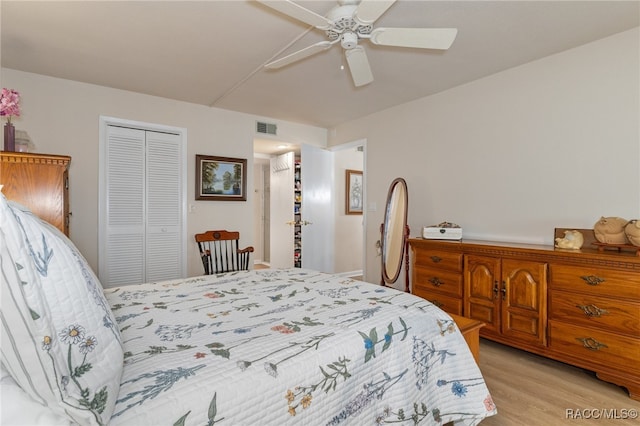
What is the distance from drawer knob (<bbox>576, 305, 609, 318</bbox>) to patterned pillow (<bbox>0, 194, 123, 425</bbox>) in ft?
8.59

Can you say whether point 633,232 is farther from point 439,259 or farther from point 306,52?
point 306,52

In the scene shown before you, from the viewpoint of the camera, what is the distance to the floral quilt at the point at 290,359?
846 mm

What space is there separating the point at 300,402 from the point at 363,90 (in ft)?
10.4

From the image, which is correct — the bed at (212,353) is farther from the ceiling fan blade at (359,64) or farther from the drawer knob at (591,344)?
the ceiling fan blade at (359,64)

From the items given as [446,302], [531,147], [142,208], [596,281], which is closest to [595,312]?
[596,281]

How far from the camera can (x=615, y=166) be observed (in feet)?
7.65

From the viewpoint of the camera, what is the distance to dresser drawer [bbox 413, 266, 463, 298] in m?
2.81

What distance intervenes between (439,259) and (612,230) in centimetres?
123

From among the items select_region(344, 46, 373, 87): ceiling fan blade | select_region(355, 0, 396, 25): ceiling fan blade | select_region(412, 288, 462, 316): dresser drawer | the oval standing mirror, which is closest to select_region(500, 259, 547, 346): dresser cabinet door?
select_region(412, 288, 462, 316): dresser drawer

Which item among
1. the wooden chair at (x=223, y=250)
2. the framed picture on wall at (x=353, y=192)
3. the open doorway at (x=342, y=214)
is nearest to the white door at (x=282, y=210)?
the open doorway at (x=342, y=214)

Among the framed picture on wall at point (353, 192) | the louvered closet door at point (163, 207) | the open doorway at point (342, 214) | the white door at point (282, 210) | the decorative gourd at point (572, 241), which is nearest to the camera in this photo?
the decorative gourd at point (572, 241)

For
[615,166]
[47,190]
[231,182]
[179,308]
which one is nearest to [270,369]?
[179,308]

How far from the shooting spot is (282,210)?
549cm

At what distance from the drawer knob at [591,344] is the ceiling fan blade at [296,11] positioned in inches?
101
